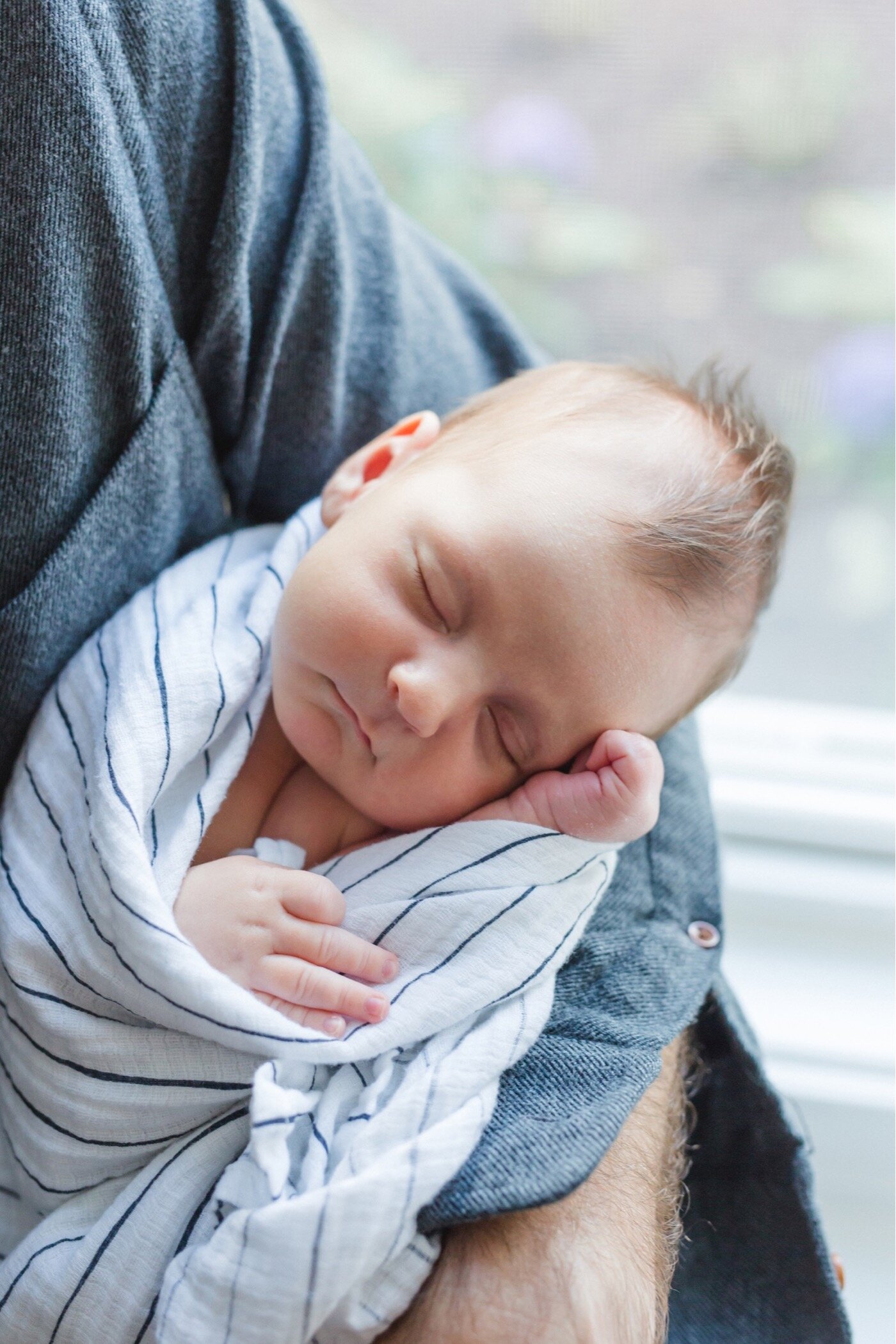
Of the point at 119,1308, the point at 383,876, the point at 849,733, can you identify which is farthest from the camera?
the point at 849,733

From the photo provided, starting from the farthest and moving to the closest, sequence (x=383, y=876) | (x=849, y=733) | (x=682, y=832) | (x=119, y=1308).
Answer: (x=849, y=733) < (x=682, y=832) < (x=383, y=876) < (x=119, y=1308)

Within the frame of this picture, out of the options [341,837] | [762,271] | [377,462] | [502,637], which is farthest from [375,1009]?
[762,271]

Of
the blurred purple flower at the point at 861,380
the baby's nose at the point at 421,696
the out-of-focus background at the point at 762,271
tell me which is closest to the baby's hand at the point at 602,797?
the baby's nose at the point at 421,696

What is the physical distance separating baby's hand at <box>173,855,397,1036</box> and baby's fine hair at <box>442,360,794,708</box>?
381 millimetres

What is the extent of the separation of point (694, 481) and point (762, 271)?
24.4 inches

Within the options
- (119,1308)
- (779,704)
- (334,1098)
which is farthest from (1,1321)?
(779,704)

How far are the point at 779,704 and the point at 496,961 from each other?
2.80 ft

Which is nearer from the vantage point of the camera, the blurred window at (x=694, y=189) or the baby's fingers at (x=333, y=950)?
the baby's fingers at (x=333, y=950)

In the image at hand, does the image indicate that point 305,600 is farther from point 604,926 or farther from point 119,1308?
point 119,1308

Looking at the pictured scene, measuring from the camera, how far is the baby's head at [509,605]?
0.82 meters

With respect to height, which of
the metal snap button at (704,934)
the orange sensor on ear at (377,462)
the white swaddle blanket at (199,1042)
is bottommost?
the metal snap button at (704,934)

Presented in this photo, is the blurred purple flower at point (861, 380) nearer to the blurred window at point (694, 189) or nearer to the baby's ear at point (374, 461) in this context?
the blurred window at point (694, 189)

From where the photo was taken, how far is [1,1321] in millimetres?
706

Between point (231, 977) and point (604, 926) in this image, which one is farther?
point (604, 926)
